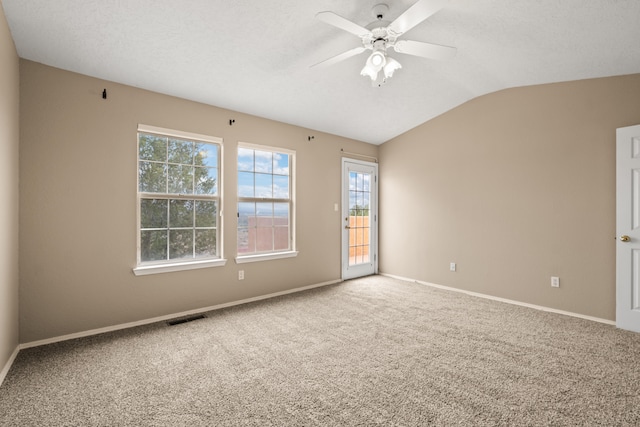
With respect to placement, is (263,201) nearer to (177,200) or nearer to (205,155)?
(205,155)

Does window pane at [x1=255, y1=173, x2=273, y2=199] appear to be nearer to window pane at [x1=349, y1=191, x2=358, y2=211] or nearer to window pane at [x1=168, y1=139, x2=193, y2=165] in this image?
window pane at [x1=168, y1=139, x2=193, y2=165]

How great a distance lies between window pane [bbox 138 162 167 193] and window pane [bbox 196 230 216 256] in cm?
67

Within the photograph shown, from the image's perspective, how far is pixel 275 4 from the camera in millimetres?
2350

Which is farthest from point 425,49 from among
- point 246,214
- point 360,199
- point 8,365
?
point 8,365

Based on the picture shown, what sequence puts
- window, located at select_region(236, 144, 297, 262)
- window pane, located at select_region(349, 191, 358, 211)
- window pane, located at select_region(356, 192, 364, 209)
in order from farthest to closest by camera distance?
1. window pane, located at select_region(356, 192, 364, 209)
2. window pane, located at select_region(349, 191, 358, 211)
3. window, located at select_region(236, 144, 297, 262)

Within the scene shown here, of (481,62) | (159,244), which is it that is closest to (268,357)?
(159,244)

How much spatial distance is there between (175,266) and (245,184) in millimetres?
1343

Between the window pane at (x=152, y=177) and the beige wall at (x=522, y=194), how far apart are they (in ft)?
12.1

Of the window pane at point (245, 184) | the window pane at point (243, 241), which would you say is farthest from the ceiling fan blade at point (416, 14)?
the window pane at point (243, 241)

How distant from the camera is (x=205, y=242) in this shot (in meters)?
3.75

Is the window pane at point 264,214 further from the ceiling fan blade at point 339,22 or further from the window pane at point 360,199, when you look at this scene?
the ceiling fan blade at point 339,22

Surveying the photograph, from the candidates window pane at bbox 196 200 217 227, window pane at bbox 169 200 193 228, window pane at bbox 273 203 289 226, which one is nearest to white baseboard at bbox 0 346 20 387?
window pane at bbox 169 200 193 228

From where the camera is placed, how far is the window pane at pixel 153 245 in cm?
331

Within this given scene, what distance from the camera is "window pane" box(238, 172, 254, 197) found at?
159 inches
